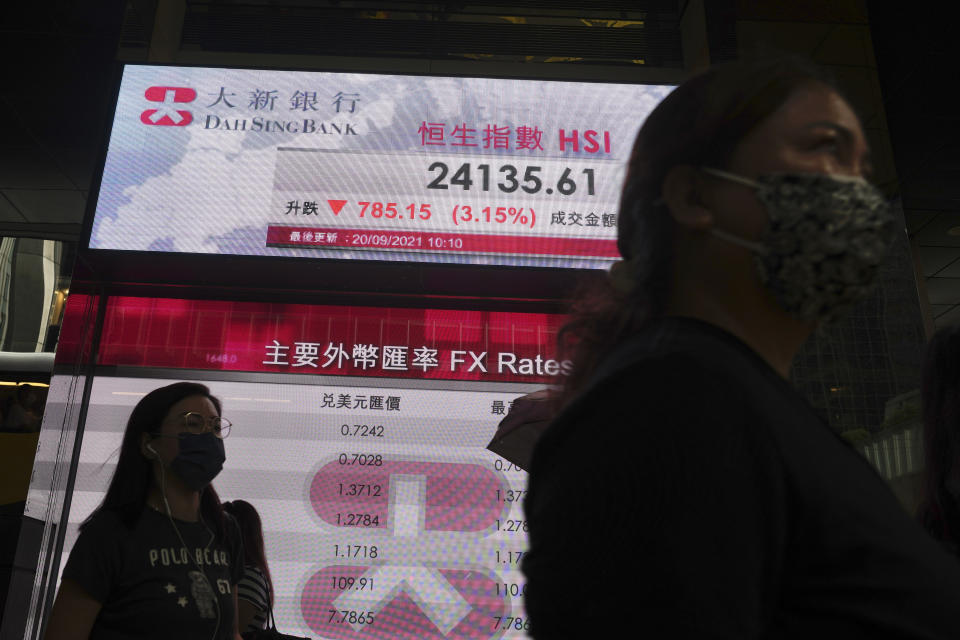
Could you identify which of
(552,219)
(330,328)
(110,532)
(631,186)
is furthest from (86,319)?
(631,186)

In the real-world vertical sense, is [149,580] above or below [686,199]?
below

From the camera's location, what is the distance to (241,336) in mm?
3338

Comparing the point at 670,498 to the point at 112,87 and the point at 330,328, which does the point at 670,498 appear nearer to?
the point at 330,328

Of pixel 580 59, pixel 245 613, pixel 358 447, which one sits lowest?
pixel 245 613

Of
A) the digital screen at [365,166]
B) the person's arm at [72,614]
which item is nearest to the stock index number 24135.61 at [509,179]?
the digital screen at [365,166]

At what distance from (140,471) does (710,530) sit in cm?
197

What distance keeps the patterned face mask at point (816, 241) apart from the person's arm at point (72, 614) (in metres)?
1.73

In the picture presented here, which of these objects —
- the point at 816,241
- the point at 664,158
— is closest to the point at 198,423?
the point at 664,158

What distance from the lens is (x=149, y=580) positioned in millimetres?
1896

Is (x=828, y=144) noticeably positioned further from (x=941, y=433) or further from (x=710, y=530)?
(x=941, y=433)

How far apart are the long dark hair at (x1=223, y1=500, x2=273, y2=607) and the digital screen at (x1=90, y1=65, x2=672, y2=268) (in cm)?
102

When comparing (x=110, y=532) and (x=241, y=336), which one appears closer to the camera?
(x=110, y=532)

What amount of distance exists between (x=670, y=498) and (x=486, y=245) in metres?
2.73

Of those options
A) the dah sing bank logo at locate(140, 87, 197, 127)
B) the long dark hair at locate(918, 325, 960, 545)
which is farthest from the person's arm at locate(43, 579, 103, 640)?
the dah sing bank logo at locate(140, 87, 197, 127)
